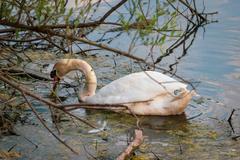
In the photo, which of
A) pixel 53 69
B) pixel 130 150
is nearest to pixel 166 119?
pixel 53 69

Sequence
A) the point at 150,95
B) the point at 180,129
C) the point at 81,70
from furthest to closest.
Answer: the point at 81,70 → the point at 150,95 → the point at 180,129

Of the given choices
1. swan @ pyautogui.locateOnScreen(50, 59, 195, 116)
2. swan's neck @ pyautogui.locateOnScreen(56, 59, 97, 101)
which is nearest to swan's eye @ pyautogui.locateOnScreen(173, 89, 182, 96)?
swan @ pyautogui.locateOnScreen(50, 59, 195, 116)

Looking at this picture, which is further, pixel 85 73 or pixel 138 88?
pixel 85 73

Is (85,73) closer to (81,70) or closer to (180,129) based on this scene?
(81,70)

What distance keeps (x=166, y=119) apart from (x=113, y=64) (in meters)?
2.80

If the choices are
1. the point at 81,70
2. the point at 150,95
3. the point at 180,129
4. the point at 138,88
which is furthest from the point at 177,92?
the point at 81,70

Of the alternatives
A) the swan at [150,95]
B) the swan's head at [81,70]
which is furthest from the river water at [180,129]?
the swan's head at [81,70]

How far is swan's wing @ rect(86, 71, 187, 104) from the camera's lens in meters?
8.98

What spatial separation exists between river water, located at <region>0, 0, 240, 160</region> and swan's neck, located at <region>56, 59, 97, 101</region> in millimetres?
379

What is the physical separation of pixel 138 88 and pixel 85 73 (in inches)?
51.4

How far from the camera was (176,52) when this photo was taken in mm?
12375

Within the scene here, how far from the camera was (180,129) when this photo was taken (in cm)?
832

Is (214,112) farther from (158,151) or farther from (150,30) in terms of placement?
(150,30)

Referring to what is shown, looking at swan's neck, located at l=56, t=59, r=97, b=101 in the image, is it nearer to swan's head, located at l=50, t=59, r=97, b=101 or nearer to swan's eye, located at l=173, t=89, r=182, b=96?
swan's head, located at l=50, t=59, r=97, b=101
